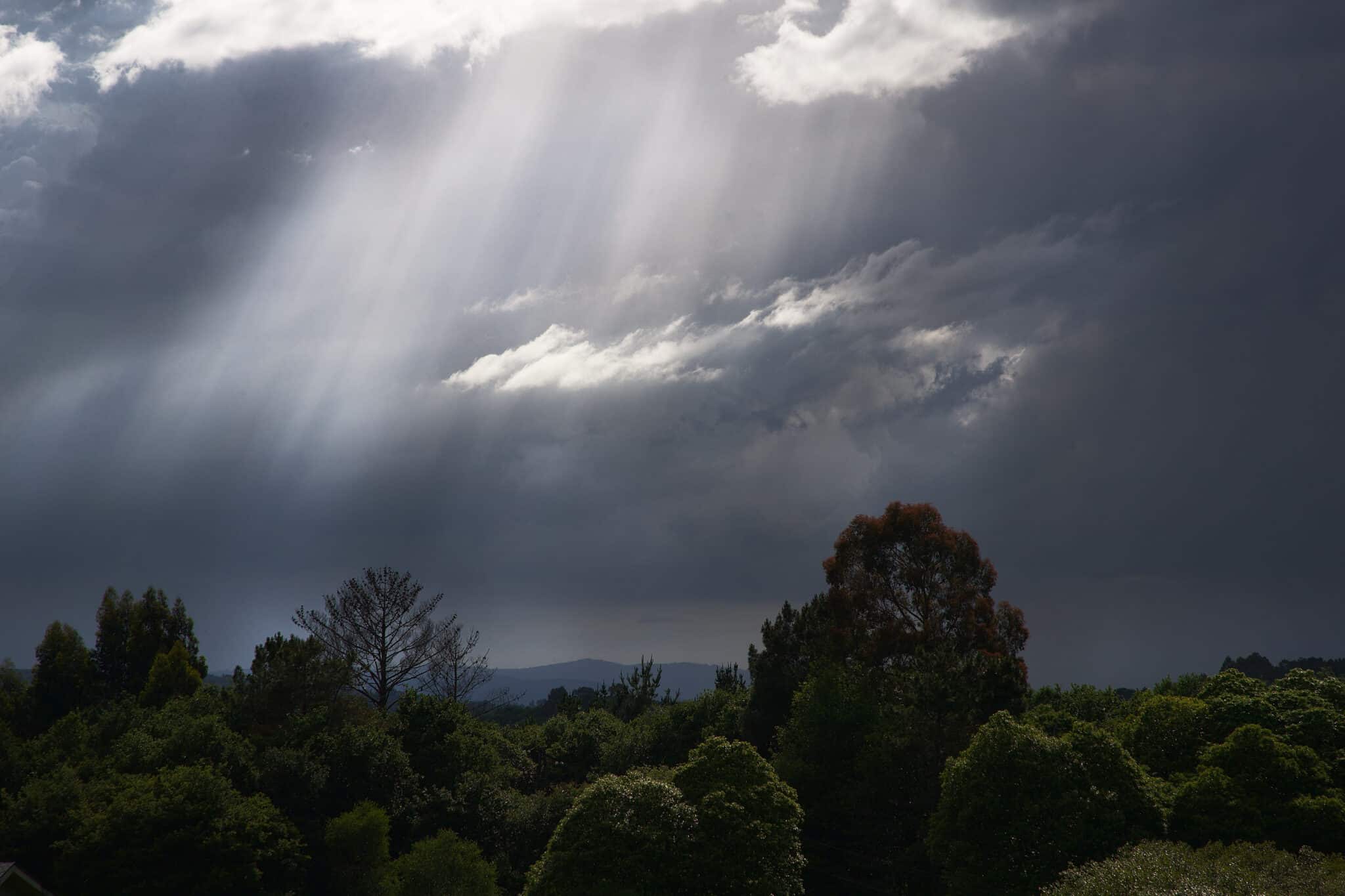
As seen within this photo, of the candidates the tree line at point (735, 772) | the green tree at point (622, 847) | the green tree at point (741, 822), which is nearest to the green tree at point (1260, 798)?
the tree line at point (735, 772)

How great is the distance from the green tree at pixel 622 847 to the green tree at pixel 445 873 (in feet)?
25.0

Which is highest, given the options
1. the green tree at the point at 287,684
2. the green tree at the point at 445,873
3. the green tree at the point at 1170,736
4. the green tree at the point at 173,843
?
the green tree at the point at 287,684

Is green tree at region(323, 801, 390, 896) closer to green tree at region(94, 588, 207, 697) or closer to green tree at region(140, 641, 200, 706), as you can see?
green tree at region(140, 641, 200, 706)

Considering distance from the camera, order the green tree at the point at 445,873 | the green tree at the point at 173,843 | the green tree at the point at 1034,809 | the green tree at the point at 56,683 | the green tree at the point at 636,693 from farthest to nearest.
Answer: the green tree at the point at 636,693
the green tree at the point at 56,683
the green tree at the point at 445,873
the green tree at the point at 173,843
the green tree at the point at 1034,809

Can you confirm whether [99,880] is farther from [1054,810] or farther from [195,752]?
[1054,810]

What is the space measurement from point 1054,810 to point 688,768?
11.9m

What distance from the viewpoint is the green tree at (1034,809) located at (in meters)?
26.8

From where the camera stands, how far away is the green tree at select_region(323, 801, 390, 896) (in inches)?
1449

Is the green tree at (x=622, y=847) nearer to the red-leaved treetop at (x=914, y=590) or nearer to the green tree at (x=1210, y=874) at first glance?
the green tree at (x=1210, y=874)

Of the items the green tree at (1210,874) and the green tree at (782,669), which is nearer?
the green tree at (1210,874)

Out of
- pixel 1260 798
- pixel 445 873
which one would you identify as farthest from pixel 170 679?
pixel 1260 798

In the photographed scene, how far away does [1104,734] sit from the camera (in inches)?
1131

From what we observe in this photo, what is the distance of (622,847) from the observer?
25734 millimetres

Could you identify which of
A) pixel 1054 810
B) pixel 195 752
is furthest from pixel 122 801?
pixel 1054 810
